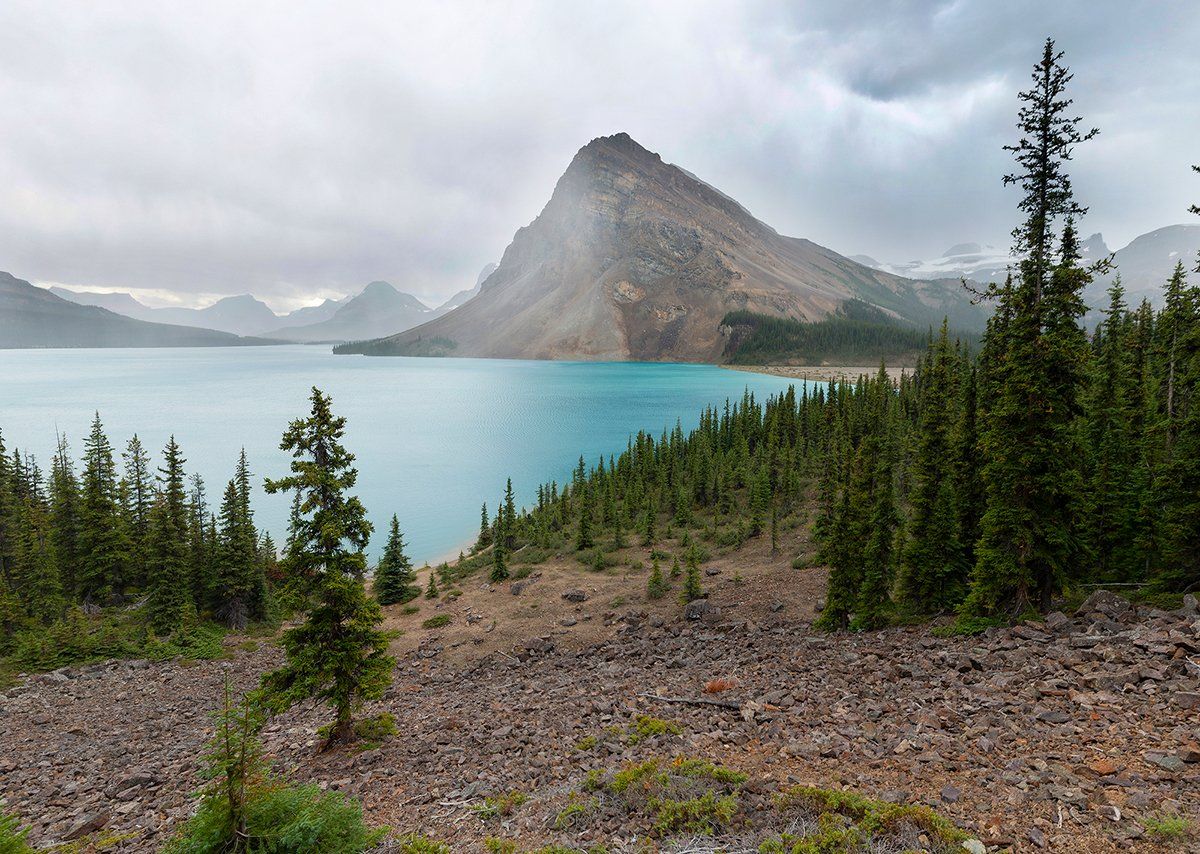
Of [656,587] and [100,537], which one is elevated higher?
[100,537]

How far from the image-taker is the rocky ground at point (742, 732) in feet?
30.3

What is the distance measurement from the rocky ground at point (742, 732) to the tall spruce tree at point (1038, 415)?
239 cm

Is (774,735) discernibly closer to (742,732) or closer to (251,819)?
(742,732)

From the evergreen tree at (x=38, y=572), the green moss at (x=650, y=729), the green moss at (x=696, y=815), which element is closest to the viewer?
the green moss at (x=696, y=815)

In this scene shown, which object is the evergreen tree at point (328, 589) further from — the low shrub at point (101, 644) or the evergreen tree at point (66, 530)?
the evergreen tree at point (66, 530)

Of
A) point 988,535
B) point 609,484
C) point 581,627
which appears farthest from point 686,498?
point 988,535

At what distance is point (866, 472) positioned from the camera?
26719 millimetres

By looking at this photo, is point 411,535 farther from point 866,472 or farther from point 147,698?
point 866,472

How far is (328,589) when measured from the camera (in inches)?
695

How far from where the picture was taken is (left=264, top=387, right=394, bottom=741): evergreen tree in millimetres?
17391

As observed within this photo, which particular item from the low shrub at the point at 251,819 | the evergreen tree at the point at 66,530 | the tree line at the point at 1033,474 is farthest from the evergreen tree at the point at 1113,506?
the evergreen tree at the point at 66,530

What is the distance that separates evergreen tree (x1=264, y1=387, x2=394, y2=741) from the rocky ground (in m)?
2.29

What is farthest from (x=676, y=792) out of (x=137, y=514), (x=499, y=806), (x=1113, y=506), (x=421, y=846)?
(x=137, y=514)

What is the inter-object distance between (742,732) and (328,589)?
1375 centimetres
